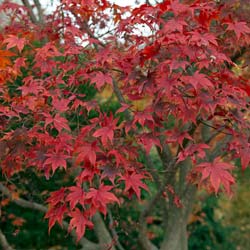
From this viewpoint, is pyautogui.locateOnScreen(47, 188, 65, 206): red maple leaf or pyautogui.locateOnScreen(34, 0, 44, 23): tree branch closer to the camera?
pyautogui.locateOnScreen(47, 188, 65, 206): red maple leaf

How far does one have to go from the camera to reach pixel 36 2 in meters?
4.28

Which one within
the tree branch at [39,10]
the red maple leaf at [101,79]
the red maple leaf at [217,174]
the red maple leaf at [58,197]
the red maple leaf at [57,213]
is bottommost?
the red maple leaf at [57,213]

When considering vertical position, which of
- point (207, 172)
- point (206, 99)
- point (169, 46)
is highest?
point (169, 46)

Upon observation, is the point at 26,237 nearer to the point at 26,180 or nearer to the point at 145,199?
the point at 26,180

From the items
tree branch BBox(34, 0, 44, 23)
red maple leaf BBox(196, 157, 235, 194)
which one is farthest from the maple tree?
tree branch BBox(34, 0, 44, 23)

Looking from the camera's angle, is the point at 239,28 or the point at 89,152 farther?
the point at 239,28

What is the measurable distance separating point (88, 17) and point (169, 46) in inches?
53.0

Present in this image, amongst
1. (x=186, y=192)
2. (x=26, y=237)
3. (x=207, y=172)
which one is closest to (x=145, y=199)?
(x=26, y=237)

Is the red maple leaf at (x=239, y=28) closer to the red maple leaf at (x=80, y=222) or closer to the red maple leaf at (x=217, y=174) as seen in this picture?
the red maple leaf at (x=217, y=174)

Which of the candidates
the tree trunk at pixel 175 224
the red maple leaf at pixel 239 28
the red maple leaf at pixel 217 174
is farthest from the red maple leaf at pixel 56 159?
the tree trunk at pixel 175 224

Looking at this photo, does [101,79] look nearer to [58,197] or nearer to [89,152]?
[89,152]

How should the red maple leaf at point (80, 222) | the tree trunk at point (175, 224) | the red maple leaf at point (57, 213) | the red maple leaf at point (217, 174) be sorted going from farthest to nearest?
1. the tree trunk at point (175, 224)
2. the red maple leaf at point (57, 213)
3. the red maple leaf at point (80, 222)
4. the red maple leaf at point (217, 174)

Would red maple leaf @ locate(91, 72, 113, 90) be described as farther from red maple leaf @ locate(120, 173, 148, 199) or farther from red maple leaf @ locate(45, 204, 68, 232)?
red maple leaf @ locate(45, 204, 68, 232)

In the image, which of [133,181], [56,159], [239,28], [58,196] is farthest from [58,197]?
Result: [239,28]
